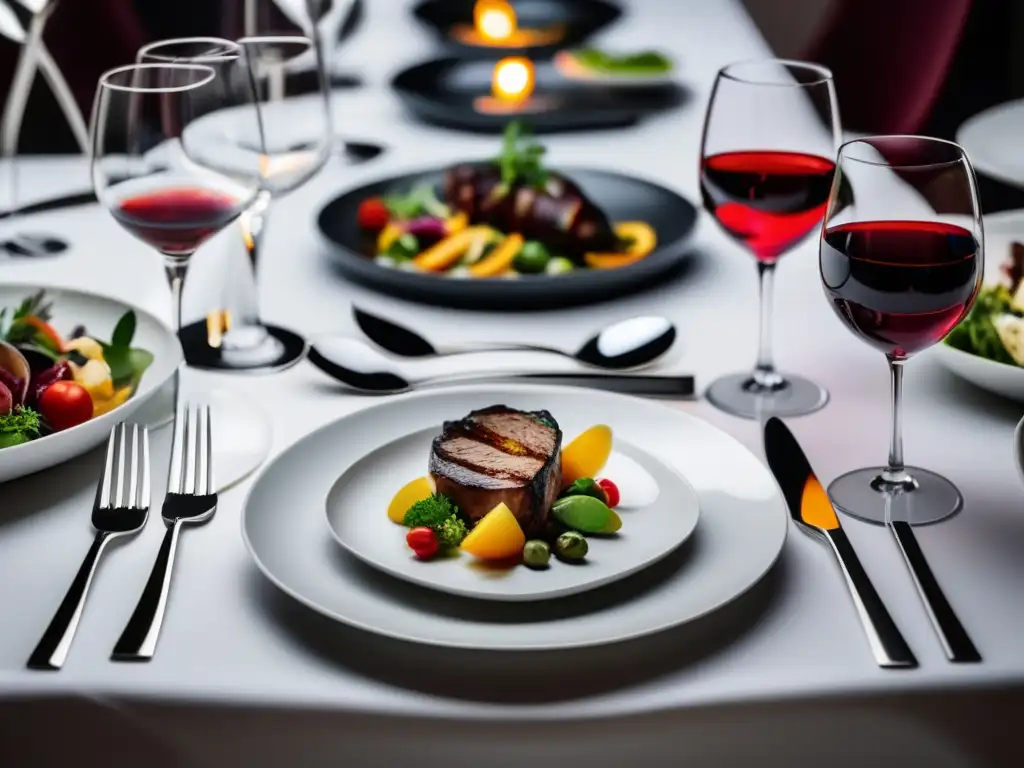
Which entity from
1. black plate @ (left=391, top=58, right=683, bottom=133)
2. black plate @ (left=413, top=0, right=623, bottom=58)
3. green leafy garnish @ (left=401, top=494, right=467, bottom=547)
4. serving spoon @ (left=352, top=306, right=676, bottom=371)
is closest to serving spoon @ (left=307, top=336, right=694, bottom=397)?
serving spoon @ (left=352, top=306, right=676, bottom=371)

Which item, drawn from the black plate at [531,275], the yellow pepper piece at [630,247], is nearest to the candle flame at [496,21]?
the black plate at [531,275]

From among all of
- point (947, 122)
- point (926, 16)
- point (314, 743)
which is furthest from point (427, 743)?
point (947, 122)

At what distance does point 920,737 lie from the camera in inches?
30.5

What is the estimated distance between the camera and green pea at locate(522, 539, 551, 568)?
0.84 m

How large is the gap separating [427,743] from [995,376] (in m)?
0.64

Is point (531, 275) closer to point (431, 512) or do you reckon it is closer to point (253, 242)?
point (253, 242)

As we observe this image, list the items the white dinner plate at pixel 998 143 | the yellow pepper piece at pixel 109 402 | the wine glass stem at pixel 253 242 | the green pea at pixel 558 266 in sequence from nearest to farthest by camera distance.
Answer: the yellow pepper piece at pixel 109 402 < the wine glass stem at pixel 253 242 < the green pea at pixel 558 266 < the white dinner plate at pixel 998 143

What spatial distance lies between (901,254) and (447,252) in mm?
664

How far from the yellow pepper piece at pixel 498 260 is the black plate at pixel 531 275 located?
0.20ft

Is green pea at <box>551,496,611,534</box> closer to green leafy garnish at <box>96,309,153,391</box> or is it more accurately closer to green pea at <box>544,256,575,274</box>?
green leafy garnish at <box>96,309,153,391</box>

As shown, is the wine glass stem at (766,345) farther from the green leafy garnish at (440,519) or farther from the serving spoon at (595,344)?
the green leafy garnish at (440,519)

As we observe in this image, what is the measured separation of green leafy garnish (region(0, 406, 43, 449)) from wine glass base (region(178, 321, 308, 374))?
0.25 meters

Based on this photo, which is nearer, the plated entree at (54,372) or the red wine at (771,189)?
the plated entree at (54,372)

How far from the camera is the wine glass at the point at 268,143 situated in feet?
4.12
